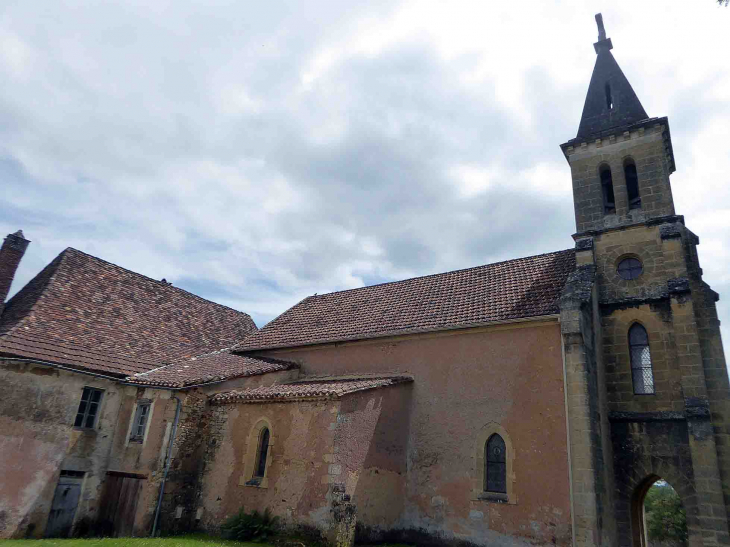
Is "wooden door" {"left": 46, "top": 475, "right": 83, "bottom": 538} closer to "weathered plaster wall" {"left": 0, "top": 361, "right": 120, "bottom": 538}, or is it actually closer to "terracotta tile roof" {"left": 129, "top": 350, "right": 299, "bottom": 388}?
"weathered plaster wall" {"left": 0, "top": 361, "right": 120, "bottom": 538}

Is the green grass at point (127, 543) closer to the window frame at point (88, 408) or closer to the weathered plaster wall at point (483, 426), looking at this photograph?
the window frame at point (88, 408)

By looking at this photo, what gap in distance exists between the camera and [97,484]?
14664mm

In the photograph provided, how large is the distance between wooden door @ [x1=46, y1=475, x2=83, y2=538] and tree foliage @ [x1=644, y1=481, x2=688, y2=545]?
29250mm

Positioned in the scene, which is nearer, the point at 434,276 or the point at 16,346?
the point at 16,346

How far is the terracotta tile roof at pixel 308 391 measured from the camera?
541 inches

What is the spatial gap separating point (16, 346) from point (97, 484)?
4.69m

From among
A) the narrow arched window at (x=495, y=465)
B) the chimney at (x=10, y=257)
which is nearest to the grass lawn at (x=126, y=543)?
the narrow arched window at (x=495, y=465)

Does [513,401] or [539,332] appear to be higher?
[539,332]

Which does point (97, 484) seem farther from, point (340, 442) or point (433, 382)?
point (433, 382)

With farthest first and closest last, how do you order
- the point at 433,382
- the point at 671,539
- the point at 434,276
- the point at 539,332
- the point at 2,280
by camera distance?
the point at 671,539 → the point at 434,276 → the point at 2,280 → the point at 433,382 → the point at 539,332

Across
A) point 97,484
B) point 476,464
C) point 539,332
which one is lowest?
point 97,484

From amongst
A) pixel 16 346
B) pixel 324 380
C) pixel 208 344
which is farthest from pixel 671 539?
pixel 16 346

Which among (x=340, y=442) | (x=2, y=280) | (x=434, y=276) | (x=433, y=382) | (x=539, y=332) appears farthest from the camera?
(x=434, y=276)

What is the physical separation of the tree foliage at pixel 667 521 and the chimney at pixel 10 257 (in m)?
33.2
